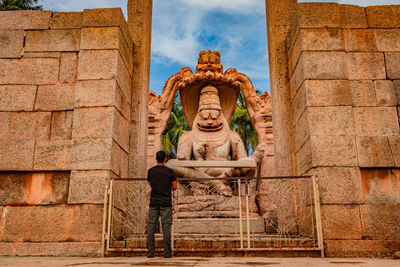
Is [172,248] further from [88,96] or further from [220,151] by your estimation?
[220,151]

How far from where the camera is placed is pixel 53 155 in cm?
539

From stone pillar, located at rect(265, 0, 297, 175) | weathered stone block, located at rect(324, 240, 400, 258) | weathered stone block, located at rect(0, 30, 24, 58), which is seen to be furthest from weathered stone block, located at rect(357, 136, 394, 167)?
weathered stone block, located at rect(0, 30, 24, 58)

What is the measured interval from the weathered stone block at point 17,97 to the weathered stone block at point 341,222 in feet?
15.6

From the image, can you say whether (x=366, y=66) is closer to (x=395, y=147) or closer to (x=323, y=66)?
(x=323, y=66)

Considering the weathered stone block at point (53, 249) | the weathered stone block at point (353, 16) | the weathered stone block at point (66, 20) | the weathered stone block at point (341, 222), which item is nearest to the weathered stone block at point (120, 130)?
the weathered stone block at point (53, 249)

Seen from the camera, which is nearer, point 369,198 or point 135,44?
point 369,198

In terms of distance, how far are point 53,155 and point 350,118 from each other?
4.52m

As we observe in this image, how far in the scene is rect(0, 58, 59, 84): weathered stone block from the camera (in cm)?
584

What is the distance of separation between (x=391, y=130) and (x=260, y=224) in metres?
2.54

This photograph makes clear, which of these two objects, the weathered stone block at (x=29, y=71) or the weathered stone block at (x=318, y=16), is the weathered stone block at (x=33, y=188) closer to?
the weathered stone block at (x=29, y=71)

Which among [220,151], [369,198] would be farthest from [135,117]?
[369,198]

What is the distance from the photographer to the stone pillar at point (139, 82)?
6.30 meters

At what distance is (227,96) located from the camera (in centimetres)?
874

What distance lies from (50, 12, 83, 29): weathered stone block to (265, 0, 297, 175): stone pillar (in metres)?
3.58
